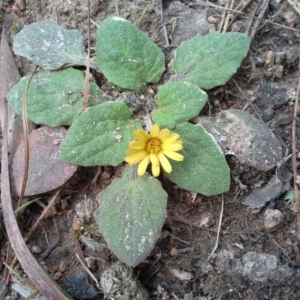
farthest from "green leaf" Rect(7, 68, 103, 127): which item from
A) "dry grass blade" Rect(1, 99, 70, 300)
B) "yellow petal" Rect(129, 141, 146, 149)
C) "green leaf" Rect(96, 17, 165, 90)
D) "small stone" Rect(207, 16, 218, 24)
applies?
"small stone" Rect(207, 16, 218, 24)

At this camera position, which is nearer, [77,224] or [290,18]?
[77,224]

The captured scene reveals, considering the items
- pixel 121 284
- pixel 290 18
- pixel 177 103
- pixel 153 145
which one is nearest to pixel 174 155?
pixel 153 145

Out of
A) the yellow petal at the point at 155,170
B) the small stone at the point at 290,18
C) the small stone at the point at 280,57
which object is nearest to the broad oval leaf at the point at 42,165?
the yellow petal at the point at 155,170

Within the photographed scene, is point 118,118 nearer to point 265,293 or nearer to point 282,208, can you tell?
point 282,208

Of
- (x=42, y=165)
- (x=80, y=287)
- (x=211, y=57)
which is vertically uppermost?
(x=211, y=57)

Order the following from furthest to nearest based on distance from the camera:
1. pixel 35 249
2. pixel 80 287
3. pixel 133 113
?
pixel 133 113
pixel 35 249
pixel 80 287

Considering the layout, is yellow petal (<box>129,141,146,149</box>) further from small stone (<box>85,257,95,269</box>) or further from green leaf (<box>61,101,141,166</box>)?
small stone (<box>85,257,95,269</box>)

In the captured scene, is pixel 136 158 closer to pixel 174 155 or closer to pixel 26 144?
pixel 174 155
